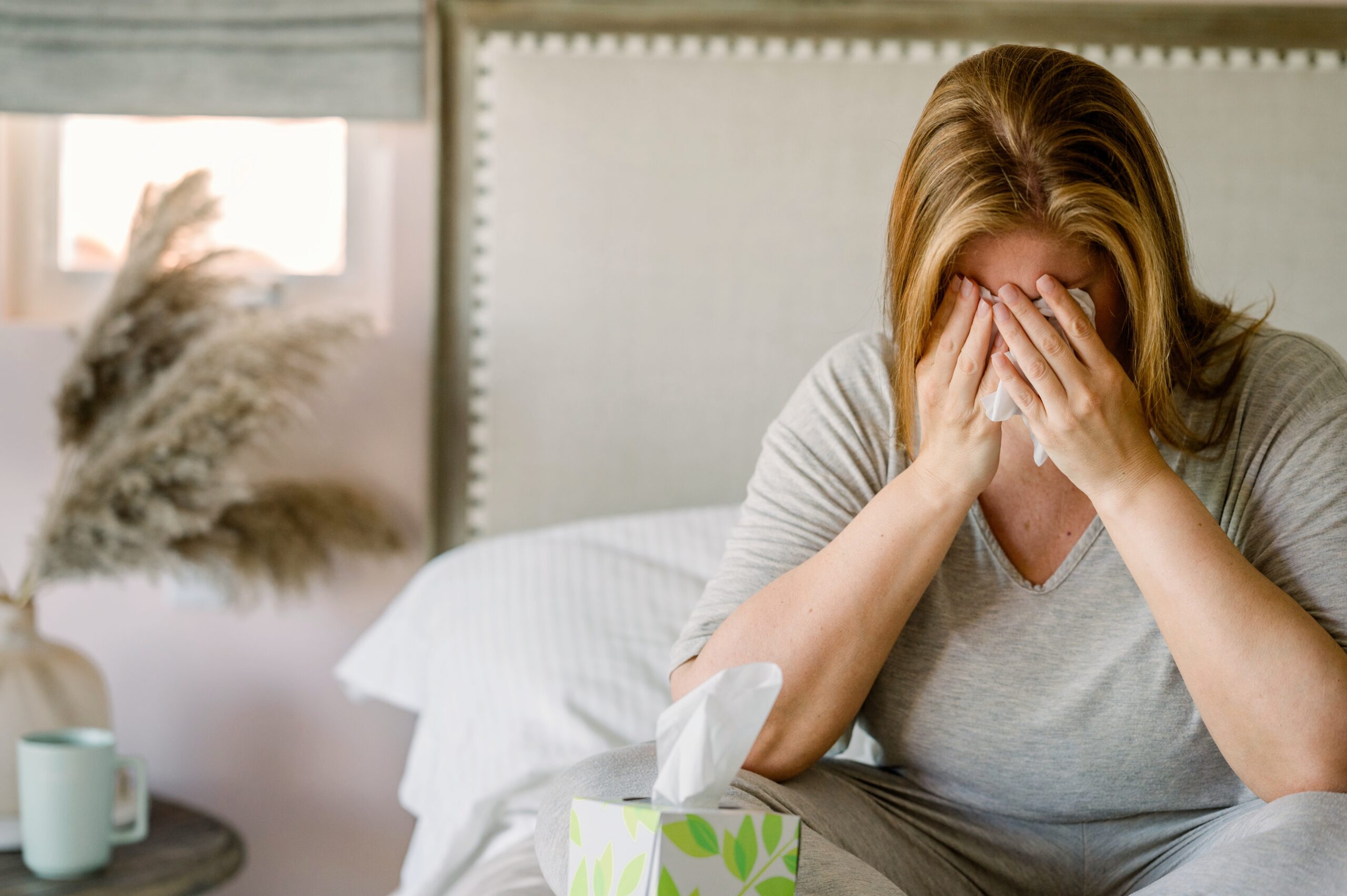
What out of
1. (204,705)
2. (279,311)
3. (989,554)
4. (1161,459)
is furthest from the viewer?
(204,705)

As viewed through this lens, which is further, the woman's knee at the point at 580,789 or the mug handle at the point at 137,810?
the mug handle at the point at 137,810

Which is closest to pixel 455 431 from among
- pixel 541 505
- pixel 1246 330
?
pixel 541 505

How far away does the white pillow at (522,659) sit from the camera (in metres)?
1.20

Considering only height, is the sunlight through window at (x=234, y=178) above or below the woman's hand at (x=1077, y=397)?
above

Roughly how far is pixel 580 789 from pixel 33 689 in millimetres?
925

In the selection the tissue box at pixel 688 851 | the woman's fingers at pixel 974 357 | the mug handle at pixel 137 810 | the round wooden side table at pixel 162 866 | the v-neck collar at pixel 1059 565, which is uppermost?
the woman's fingers at pixel 974 357

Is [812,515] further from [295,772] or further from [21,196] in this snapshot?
[21,196]

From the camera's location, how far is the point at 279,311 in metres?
1.55

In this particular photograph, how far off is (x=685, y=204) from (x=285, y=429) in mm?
618

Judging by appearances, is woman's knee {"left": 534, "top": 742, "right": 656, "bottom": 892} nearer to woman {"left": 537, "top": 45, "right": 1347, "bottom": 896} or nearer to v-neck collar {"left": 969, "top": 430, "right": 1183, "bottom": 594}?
woman {"left": 537, "top": 45, "right": 1347, "bottom": 896}

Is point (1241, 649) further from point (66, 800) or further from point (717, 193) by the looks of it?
point (66, 800)

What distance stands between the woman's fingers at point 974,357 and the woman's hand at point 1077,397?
0.01 m

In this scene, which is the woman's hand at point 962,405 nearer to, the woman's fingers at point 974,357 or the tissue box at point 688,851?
the woman's fingers at point 974,357

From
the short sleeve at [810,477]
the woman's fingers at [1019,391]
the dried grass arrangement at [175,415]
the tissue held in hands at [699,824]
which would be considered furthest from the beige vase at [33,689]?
the woman's fingers at [1019,391]
